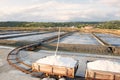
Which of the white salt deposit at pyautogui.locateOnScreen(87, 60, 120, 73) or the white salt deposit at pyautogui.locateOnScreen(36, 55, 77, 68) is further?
the white salt deposit at pyautogui.locateOnScreen(36, 55, 77, 68)

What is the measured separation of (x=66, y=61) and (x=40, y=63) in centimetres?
114

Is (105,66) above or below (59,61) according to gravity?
below

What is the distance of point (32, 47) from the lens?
52.1 feet

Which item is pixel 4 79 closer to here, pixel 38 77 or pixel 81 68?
pixel 38 77

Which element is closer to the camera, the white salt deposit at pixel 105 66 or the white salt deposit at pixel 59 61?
the white salt deposit at pixel 105 66

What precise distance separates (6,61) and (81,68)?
4.63 m

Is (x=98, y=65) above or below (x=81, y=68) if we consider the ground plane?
above

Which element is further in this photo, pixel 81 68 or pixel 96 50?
pixel 96 50

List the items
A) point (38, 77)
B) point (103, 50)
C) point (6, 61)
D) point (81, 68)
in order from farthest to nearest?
point (103, 50)
point (6, 61)
point (81, 68)
point (38, 77)

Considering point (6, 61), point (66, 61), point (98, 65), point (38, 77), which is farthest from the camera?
point (6, 61)

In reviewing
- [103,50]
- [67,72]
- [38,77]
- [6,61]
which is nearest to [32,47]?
[6,61]

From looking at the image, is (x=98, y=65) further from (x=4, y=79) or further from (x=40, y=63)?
(x=4, y=79)

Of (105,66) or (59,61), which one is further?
(59,61)

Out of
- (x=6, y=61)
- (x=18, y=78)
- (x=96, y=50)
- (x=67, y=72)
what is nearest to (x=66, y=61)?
(x=67, y=72)
